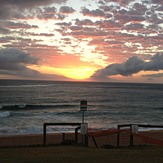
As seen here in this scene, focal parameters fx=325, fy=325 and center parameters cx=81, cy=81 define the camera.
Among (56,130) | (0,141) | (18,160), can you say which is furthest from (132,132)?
(56,130)

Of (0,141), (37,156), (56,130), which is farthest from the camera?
(56,130)

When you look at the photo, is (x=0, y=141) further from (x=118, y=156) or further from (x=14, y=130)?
(x=118, y=156)

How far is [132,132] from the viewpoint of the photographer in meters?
13.1

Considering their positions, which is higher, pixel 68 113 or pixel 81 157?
pixel 81 157

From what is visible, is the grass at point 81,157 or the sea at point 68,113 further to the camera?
the sea at point 68,113

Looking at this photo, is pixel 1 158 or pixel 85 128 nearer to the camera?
pixel 1 158

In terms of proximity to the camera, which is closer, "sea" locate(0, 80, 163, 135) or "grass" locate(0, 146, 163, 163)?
"grass" locate(0, 146, 163, 163)

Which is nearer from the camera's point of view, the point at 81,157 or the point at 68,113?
the point at 81,157

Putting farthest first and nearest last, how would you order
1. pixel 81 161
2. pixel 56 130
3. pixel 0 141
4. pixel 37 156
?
pixel 56 130 → pixel 0 141 → pixel 37 156 → pixel 81 161

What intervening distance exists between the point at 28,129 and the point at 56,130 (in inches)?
121

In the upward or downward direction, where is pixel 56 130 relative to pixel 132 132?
downward

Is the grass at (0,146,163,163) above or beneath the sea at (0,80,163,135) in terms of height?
above

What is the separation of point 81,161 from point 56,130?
2095 centimetres

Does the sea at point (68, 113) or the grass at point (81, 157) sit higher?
the grass at point (81, 157)
